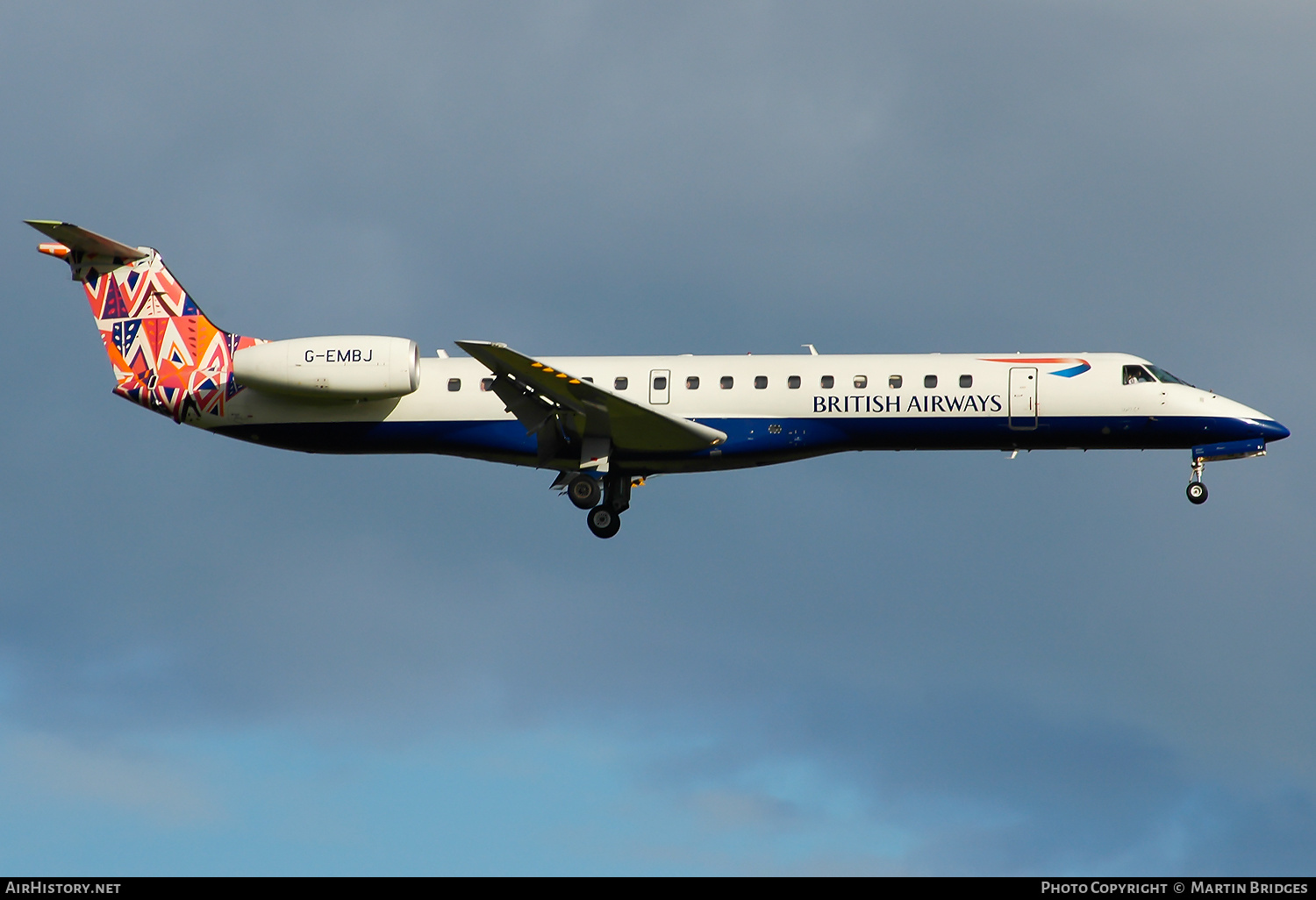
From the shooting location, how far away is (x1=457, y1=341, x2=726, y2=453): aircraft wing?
33.8 meters

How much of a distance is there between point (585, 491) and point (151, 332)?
35.2ft

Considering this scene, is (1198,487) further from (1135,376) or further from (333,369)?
(333,369)

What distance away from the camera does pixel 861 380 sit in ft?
116

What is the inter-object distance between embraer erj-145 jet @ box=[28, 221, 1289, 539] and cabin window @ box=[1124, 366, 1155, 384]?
37mm

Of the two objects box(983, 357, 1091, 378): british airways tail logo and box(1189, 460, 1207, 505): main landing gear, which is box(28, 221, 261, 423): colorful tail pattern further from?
box(1189, 460, 1207, 505): main landing gear

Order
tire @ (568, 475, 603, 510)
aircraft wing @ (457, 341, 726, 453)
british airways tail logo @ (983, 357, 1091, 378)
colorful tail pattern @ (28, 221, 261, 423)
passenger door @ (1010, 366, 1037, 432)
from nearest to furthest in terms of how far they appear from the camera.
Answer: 1. aircraft wing @ (457, 341, 726, 453)
2. passenger door @ (1010, 366, 1037, 432)
3. british airways tail logo @ (983, 357, 1091, 378)
4. tire @ (568, 475, 603, 510)
5. colorful tail pattern @ (28, 221, 261, 423)

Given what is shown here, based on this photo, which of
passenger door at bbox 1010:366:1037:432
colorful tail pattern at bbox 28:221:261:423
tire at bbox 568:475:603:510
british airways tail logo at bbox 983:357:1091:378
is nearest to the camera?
passenger door at bbox 1010:366:1037:432

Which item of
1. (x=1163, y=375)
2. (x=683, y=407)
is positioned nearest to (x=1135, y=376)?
(x=1163, y=375)

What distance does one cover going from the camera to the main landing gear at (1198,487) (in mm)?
35406

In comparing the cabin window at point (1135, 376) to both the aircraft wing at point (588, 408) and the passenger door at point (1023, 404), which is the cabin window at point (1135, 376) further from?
the aircraft wing at point (588, 408)

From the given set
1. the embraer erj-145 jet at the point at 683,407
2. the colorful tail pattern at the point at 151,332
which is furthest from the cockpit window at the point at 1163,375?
the colorful tail pattern at the point at 151,332

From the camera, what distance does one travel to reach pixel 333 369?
3562cm

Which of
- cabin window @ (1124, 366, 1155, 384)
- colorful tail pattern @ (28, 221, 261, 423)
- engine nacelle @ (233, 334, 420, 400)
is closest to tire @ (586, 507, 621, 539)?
engine nacelle @ (233, 334, 420, 400)

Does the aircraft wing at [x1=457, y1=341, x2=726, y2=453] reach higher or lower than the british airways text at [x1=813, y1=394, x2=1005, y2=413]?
lower
